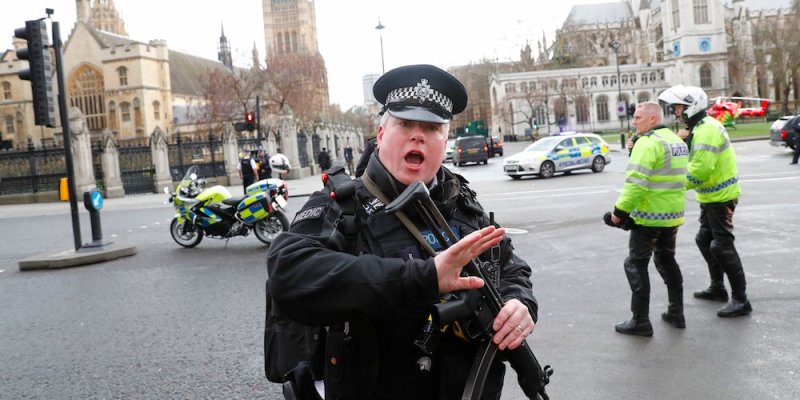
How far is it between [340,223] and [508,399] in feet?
8.92

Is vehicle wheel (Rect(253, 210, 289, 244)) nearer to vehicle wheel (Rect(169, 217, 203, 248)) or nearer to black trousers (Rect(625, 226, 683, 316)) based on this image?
vehicle wheel (Rect(169, 217, 203, 248))

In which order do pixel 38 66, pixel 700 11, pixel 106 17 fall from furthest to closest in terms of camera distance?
pixel 106 17 < pixel 700 11 < pixel 38 66

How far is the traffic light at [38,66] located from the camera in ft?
34.7

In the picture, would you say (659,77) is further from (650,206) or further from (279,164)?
(650,206)

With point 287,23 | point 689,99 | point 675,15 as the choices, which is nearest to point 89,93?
point 287,23

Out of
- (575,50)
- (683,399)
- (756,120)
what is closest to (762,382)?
(683,399)

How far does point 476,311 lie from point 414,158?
516 mm

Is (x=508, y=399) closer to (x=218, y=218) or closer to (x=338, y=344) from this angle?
(x=338, y=344)

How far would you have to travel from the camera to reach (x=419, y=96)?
2.12 meters

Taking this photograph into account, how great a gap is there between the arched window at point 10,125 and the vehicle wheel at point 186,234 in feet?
257

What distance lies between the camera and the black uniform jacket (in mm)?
1779

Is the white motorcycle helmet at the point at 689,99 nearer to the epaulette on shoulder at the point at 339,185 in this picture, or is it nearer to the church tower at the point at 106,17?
the epaulette on shoulder at the point at 339,185

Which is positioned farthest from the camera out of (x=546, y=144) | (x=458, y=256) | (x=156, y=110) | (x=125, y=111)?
(x=156, y=110)

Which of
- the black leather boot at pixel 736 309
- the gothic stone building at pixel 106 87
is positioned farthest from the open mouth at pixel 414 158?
the gothic stone building at pixel 106 87
